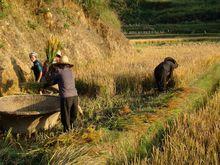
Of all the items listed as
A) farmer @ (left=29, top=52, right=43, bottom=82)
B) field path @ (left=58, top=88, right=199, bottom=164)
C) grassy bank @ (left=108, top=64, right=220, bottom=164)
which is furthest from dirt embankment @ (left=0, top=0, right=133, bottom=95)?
grassy bank @ (left=108, top=64, right=220, bottom=164)

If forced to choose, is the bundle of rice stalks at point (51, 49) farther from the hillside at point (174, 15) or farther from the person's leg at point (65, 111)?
the hillside at point (174, 15)

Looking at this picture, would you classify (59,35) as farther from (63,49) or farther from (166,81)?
(166,81)

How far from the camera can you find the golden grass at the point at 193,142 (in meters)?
5.75

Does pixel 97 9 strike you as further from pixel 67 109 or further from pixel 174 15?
pixel 174 15

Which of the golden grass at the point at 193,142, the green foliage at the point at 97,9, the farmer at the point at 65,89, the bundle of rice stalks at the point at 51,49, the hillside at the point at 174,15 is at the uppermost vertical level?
the hillside at the point at 174,15

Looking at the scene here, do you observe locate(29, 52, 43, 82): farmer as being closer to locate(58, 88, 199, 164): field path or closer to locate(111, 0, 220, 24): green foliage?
locate(58, 88, 199, 164): field path

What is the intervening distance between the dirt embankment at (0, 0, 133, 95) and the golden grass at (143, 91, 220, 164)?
19.9ft

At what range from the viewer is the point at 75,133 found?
7879 mm

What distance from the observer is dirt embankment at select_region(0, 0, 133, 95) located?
12969 mm

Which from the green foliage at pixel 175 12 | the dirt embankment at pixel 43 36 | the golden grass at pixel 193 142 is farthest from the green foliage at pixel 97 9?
the green foliage at pixel 175 12

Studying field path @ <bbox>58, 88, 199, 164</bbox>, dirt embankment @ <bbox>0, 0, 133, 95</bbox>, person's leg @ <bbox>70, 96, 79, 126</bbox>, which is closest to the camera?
field path @ <bbox>58, 88, 199, 164</bbox>

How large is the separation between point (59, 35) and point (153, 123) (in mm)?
8441

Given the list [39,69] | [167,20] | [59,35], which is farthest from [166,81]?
[167,20]

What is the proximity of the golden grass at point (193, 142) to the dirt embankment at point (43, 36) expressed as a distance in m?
6.07
